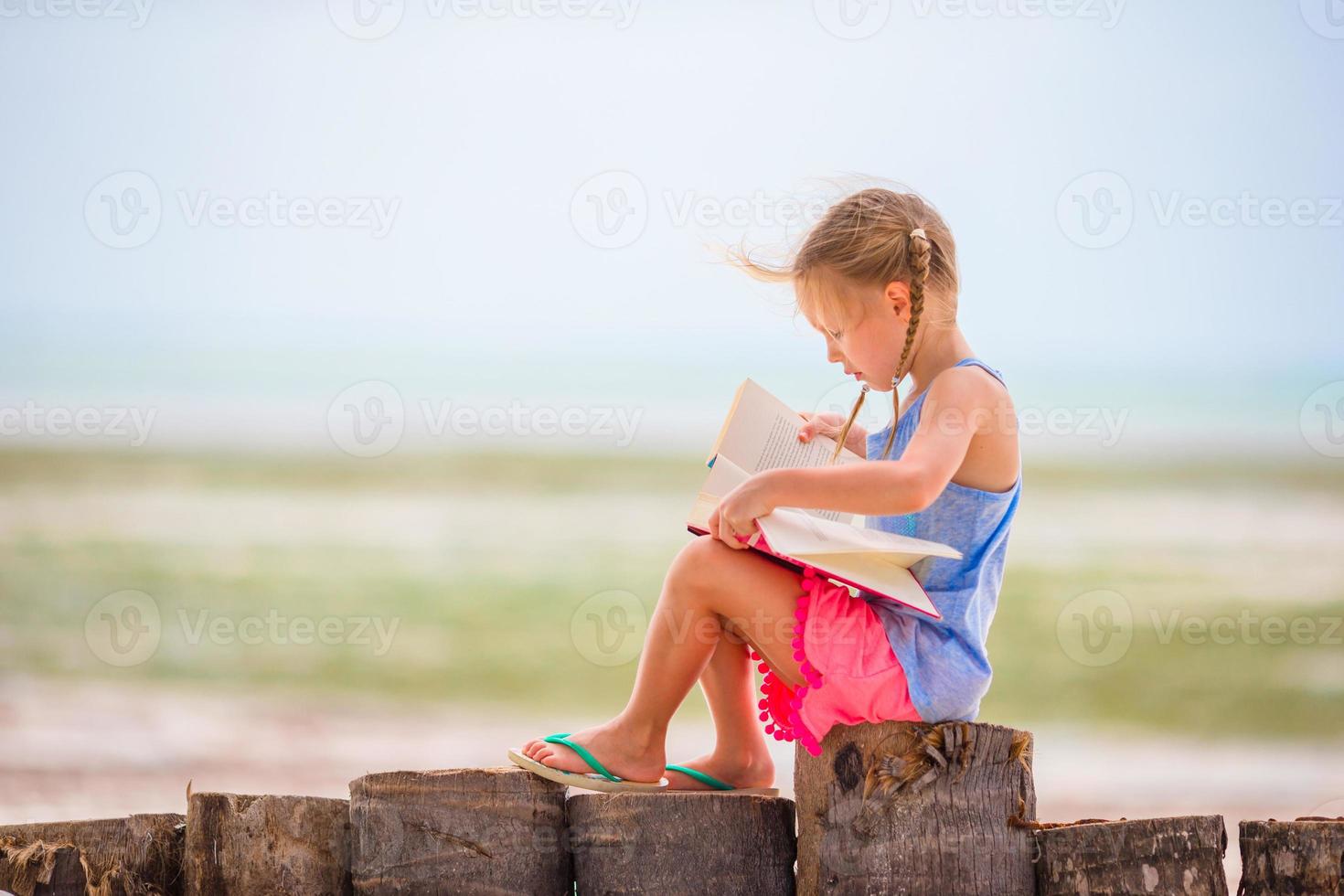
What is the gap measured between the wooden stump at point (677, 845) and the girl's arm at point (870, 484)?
427mm

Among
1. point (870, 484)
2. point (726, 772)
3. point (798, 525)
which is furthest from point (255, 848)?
point (870, 484)

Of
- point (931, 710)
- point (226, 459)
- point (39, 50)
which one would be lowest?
point (931, 710)

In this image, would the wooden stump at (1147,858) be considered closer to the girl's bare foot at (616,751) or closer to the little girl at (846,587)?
the little girl at (846,587)

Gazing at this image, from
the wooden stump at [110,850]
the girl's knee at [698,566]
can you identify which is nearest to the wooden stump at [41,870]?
the wooden stump at [110,850]

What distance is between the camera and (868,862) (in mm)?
1718

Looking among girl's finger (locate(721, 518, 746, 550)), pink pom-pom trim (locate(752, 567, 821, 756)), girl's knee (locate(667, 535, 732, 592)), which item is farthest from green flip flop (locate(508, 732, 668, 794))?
girl's finger (locate(721, 518, 746, 550))

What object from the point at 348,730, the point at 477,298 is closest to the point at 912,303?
the point at 348,730

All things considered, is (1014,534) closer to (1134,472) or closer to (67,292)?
(1134,472)

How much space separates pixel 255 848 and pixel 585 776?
0.53m

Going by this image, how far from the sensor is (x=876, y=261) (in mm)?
1952

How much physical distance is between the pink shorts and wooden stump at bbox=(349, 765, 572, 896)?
484 mm

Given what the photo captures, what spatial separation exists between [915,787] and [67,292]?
34.2ft

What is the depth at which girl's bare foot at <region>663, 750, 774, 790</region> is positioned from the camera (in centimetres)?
206

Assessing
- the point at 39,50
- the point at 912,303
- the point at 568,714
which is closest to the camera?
the point at 912,303
